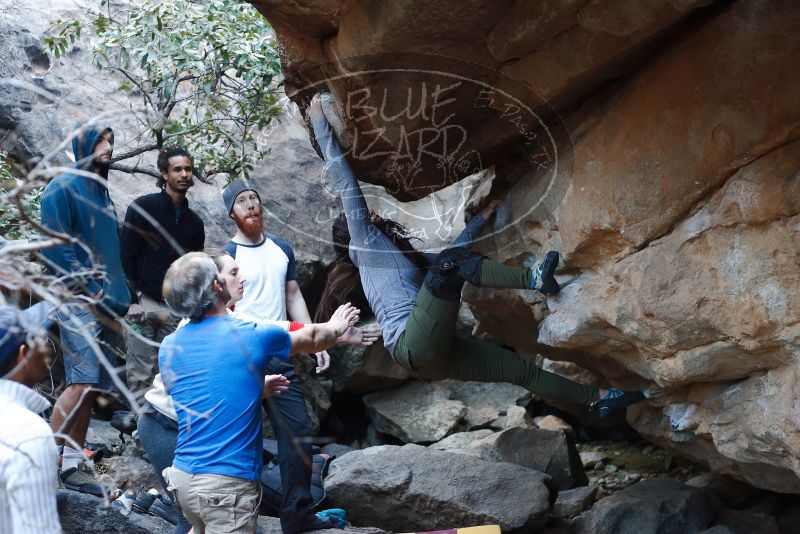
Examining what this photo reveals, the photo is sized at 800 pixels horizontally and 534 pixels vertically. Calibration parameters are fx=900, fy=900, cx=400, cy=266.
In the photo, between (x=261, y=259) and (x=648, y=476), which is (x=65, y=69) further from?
(x=648, y=476)

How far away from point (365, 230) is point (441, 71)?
1.06 m

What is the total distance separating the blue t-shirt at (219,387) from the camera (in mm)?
3676

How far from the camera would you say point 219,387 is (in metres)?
3.68

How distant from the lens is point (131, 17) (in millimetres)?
6359

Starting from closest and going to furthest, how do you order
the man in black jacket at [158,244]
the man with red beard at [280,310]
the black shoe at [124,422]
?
the man with red beard at [280,310]
the man in black jacket at [158,244]
the black shoe at [124,422]

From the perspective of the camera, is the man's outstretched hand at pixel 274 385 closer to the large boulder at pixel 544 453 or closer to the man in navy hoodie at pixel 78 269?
the man in navy hoodie at pixel 78 269

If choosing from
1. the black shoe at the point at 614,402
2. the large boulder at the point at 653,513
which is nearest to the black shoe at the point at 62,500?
the black shoe at the point at 614,402

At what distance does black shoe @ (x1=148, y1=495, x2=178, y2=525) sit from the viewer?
4570 millimetres

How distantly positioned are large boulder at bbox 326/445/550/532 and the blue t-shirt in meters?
1.69

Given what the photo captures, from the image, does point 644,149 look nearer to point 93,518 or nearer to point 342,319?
point 342,319

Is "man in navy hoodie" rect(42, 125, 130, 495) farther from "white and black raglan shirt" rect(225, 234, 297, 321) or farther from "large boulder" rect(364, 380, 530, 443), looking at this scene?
"large boulder" rect(364, 380, 530, 443)

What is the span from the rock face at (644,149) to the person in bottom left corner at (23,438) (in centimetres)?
204

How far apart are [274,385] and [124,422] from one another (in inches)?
88.8

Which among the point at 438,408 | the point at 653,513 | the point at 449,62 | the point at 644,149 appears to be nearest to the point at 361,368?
the point at 438,408
